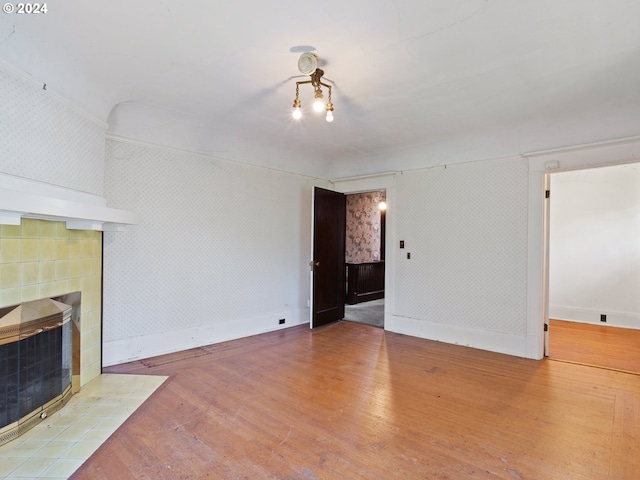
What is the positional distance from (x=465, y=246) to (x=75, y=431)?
4.20 meters

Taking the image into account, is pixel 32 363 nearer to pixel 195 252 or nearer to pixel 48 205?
pixel 48 205

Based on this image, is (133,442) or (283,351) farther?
(283,351)

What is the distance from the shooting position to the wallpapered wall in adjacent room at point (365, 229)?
7789mm

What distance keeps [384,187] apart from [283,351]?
2.75 meters

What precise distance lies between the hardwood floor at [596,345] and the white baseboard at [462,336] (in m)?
0.41

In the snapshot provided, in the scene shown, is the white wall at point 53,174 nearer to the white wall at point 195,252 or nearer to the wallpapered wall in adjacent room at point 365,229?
the white wall at point 195,252

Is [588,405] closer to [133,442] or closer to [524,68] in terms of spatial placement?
[524,68]

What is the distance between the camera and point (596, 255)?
5.20m

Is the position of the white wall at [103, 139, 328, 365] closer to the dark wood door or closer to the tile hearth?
the dark wood door

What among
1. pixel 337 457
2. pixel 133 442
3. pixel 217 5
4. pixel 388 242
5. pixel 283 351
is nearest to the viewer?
pixel 217 5

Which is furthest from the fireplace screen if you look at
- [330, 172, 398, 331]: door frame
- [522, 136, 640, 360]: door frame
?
[522, 136, 640, 360]: door frame

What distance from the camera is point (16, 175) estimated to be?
208 centimetres

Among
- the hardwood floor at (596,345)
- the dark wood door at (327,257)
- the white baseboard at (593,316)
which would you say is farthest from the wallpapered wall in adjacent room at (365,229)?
the hardwood floor at (596,345)

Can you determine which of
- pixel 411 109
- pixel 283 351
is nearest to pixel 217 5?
pixel 411 109
